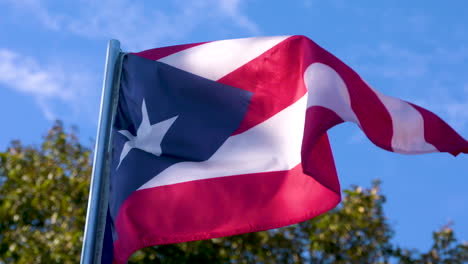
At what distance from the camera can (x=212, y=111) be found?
5.14 m

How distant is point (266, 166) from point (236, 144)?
25cm

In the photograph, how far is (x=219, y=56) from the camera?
538cm

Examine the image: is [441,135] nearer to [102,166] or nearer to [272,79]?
[272,79]

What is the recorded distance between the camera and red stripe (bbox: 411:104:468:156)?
5.13 meters

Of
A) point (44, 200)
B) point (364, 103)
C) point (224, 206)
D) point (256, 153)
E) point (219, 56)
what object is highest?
point (44, 200)

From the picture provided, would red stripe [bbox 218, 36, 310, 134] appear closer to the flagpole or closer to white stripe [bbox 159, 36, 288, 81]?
white stripe [bbox 159, 36, 288, 81]

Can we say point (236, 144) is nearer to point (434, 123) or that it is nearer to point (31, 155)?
point (434, 123)

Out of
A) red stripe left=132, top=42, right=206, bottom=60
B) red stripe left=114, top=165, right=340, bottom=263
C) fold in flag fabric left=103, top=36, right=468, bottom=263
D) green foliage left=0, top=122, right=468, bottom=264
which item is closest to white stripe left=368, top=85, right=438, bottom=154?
fold in flag fabric left=103, top=36, right=468, bottom=263

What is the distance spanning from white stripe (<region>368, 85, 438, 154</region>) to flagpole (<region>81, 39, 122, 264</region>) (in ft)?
5.50

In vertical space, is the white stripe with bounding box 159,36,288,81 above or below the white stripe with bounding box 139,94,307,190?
above

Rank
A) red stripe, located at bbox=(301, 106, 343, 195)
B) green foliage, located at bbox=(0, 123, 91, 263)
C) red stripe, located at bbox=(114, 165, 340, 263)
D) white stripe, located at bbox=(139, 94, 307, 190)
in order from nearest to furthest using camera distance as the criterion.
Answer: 1. red stripe, located at bbox=(301, 106, 343, 195)
2. red stripe, located at bbox=(114, 165, 340, 263)
3. white stripe, located at bbox=(139, 94, 307, 190)
4. green foliage, located at bbox=(0, 123, 91, 263)

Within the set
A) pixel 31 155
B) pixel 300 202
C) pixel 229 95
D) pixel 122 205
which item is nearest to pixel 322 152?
pixel 300 202

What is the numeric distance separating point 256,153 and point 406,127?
996 millimetres

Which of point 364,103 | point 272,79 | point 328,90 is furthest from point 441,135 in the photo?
point 272,79
